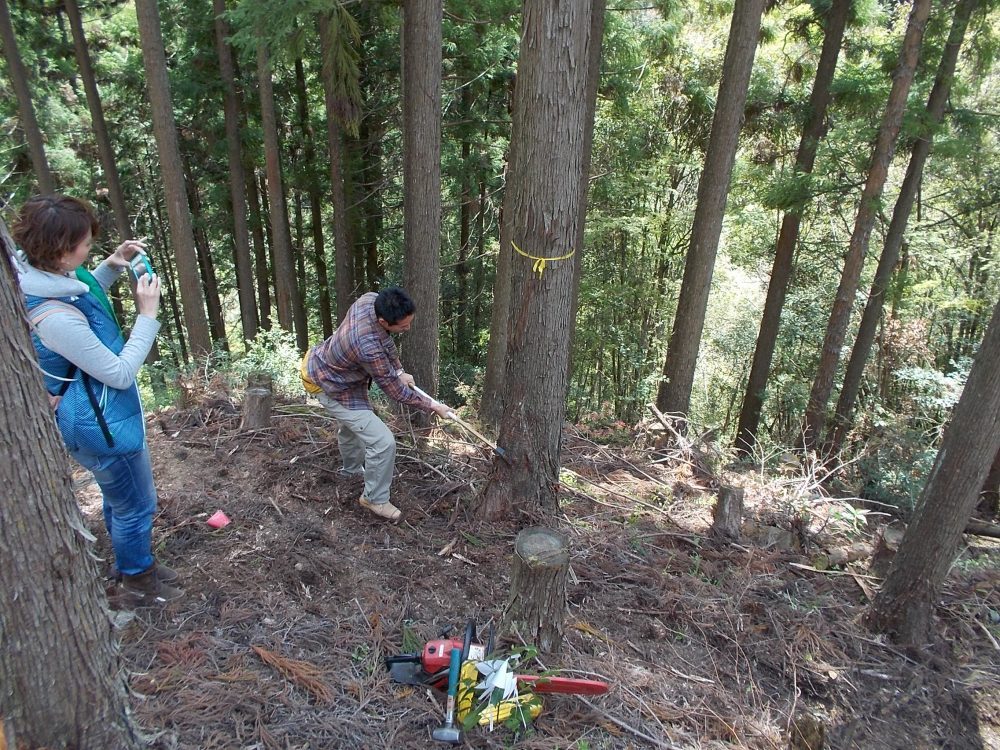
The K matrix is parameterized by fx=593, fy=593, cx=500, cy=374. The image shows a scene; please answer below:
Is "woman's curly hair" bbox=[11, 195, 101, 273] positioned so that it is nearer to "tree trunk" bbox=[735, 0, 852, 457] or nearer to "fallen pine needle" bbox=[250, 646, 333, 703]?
"fallen pine needle" bbox=[250, 646, 333, 703]

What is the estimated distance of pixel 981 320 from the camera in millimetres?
13773

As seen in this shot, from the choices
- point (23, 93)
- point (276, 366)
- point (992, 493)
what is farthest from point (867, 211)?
point (23, 93)

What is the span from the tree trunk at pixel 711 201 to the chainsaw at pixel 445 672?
5632 millimetres

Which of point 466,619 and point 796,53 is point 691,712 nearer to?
point 466,619

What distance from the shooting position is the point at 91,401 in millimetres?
2670

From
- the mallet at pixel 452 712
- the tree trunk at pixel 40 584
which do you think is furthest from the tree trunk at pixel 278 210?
the mallet at pixel 452 712

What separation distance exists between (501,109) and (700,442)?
9.11 metres

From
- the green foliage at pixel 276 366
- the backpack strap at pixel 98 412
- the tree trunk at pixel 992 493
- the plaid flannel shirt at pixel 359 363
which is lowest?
the tree trunk at pixel 992 493

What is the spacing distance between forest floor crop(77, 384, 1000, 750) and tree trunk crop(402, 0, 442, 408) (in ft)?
4.23

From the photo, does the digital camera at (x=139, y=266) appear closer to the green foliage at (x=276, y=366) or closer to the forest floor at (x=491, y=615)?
the forest floor at (x=491, y=615)

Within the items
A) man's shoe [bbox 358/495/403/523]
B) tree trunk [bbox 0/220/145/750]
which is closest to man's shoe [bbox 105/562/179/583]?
man's shoe [bbox 358/495/403/523]

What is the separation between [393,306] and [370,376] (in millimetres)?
677

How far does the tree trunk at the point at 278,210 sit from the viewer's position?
36.0 ft

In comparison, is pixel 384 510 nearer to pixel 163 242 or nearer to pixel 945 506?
pixel 945 506
